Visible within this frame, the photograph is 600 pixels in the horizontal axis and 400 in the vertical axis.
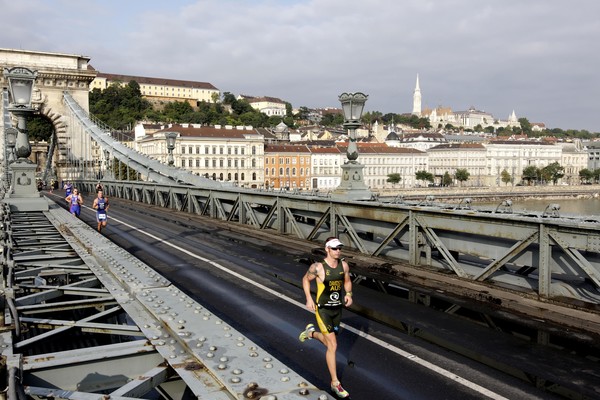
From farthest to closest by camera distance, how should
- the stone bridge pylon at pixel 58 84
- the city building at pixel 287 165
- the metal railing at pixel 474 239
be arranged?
the city building at pixel 287 165, the stone bridge pylon at pixel 58 84, the metal railing at pixel 474 239

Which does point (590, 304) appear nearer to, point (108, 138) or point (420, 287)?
point (420, 287)

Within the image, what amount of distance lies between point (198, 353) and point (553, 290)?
6.57 m

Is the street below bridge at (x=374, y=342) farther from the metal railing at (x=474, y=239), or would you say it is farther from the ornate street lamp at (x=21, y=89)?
the ornate street lamp at (x=21, y=89)

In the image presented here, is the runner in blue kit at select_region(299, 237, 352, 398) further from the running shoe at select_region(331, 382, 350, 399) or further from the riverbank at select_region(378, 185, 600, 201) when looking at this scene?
the riverbank at select_region(378, 185, 600, 201)

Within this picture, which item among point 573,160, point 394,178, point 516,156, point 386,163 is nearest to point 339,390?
point 394,178

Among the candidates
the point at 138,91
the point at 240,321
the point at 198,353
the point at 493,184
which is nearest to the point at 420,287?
the point at 240,321

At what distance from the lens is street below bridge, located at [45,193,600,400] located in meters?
5.62

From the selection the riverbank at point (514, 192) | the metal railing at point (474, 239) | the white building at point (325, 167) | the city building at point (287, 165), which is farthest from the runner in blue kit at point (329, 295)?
the white building at point (325, 167)

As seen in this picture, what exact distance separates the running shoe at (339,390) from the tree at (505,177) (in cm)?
15836

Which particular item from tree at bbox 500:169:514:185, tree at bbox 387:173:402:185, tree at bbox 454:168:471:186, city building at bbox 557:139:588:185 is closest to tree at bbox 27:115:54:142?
tree at bbox 387:173:402:185

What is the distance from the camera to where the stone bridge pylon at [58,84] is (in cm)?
5269

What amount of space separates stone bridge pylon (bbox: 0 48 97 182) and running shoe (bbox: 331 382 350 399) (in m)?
54.8

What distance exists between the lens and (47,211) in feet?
51.2

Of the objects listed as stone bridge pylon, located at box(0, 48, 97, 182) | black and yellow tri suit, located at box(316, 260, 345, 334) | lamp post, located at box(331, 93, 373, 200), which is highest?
stone bridge pylon, located at box(0, 48, 97, 182)
